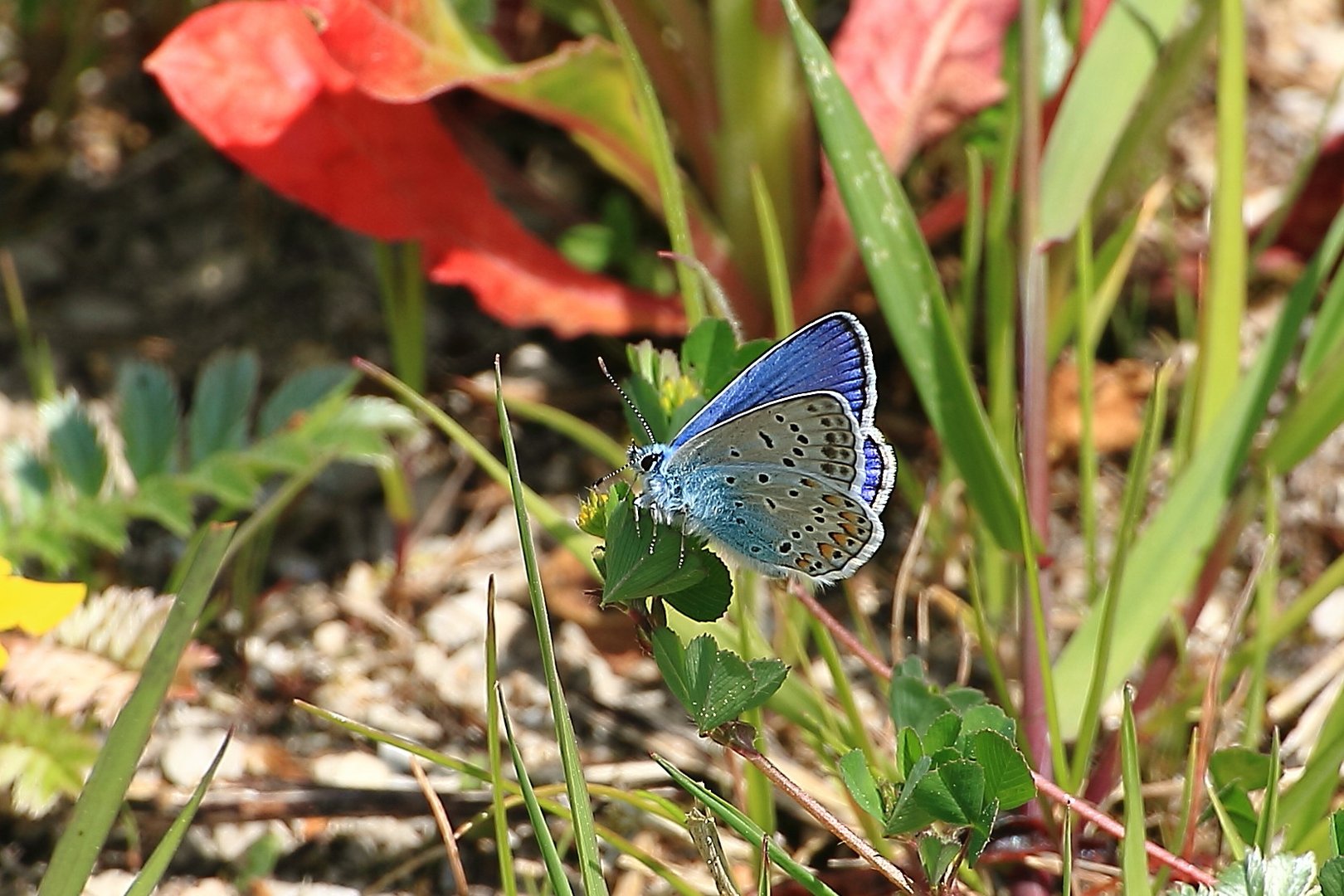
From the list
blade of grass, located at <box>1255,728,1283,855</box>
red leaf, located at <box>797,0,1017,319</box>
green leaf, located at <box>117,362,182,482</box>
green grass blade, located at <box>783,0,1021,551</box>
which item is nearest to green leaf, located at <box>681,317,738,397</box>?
green grass blade, located at <box>783,0,1021,551</box>

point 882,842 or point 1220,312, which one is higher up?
point 1220,312

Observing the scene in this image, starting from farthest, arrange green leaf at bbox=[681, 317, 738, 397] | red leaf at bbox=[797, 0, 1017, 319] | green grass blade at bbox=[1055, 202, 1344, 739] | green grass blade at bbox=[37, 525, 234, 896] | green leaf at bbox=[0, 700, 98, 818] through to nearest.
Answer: red leaf at bbox=[797, 0, 1017, 319], green grass blade at bbox=[1055, 202, 1344, 739], green leaf at bbox=[0, 700, 98, 818], green leaf at bbox=[681, 317, 738, 397], green grass blade at bbox=[37, 525, 234, 896]

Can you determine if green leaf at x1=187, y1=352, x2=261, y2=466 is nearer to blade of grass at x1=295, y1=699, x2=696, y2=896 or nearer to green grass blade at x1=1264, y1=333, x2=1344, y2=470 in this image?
blade of grass at x1=295, y1=699, x2=696, y2=896

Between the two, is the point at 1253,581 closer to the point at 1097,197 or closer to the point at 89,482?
the point at 1097,197

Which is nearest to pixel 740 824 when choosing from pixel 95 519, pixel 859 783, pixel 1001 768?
pixel 859 783

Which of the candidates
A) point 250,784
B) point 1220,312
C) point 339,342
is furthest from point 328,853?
point 1220,312

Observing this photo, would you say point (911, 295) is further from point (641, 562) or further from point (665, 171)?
point (641, 562)
